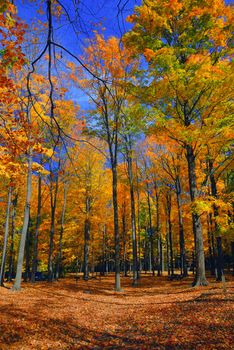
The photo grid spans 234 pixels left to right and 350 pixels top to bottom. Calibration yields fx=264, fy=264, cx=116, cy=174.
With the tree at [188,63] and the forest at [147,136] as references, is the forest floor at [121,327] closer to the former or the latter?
the forest at [147,136]

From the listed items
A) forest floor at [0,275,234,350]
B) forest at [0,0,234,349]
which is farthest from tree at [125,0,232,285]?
forest floor at [0,275,234,350]

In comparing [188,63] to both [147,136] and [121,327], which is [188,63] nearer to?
[147,136]

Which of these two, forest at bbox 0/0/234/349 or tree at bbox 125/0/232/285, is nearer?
forest at bbox 0/0/234/349

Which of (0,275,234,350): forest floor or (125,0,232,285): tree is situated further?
(125,0,232,285): tree

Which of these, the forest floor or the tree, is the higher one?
the tree

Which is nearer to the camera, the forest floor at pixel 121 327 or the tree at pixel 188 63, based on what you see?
the forest floor at pixel 121 327

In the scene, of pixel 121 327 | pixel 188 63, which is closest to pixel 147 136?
pixel 188 63

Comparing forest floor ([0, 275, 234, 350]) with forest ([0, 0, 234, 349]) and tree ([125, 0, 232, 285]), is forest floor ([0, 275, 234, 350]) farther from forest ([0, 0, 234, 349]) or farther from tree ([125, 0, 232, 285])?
tree ([125, 0, 232, 285])

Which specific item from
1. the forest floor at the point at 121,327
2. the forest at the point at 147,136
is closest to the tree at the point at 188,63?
the forest at the point at 147,136

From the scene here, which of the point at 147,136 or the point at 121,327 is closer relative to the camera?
the point at 121,327

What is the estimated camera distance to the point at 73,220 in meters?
30.1

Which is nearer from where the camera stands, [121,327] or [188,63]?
[121,327]

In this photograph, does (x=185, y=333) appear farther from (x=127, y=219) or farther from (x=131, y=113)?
(x=127, y=219)

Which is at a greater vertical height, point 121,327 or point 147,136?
point 147,136
